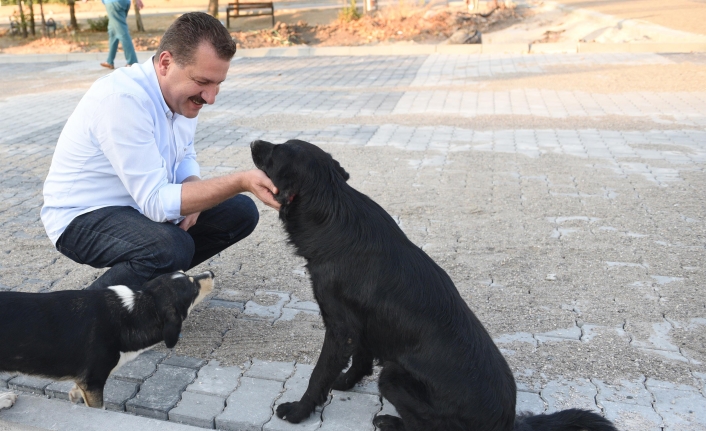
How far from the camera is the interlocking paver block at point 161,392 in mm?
3250

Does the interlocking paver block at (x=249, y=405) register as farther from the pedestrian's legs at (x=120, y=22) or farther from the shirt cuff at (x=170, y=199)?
the pedestrian's legs at (x=120, y=22)

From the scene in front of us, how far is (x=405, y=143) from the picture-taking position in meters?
8.53

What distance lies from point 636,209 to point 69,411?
16.9 ft

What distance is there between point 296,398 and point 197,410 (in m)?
0.51

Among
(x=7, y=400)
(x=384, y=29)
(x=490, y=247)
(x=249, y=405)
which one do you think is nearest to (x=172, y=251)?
(x=249, y=405)

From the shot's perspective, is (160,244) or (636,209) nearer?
(160,244)

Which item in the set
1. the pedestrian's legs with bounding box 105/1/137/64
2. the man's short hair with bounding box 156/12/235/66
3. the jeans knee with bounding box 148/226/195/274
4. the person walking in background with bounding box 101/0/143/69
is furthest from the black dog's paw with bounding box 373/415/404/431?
the pedestrian's legs with bounding box 105/1/137/64

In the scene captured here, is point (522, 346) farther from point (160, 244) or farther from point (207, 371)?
point (160, 244)

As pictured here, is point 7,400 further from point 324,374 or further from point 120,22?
point 120,22

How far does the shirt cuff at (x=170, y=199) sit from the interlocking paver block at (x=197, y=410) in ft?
3.24

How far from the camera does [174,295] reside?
338 centimetres

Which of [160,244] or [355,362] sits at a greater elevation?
[160,244]

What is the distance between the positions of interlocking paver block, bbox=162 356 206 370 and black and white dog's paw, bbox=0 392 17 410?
781 mm

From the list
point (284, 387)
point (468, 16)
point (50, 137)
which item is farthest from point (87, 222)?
point (468, 16)
